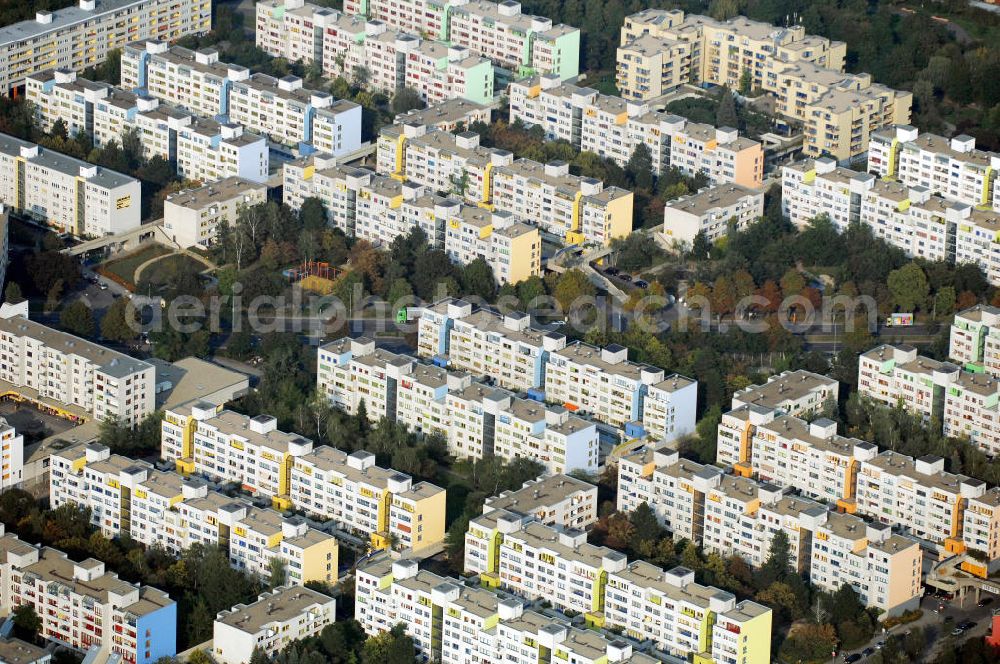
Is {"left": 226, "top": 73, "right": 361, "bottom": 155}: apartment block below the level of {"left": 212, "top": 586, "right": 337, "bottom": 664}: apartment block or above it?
above

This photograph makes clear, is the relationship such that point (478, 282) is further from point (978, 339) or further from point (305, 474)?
point (978, 339)

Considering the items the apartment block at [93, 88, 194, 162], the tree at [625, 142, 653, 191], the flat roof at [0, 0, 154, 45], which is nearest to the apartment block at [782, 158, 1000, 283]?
the tree at [625, 142, 653, 191]

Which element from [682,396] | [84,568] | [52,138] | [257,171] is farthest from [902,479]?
[52,138]

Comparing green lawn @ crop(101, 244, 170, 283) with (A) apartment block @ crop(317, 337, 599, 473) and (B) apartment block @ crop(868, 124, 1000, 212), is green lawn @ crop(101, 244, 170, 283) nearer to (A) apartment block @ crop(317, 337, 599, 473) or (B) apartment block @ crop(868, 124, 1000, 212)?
(A) apartment block @ crop(317, 337, 599, 473)

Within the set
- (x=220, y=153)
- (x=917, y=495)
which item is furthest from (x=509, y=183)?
(x=917, y=495)

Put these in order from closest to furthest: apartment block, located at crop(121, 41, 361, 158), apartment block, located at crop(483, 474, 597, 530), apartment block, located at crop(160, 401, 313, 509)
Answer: apartment block, located at crop(483, 474, 597, 530), apartment block, located at crop(160, 401, 313, 509), apartment block, located at crop(121, 41, 361, 158)

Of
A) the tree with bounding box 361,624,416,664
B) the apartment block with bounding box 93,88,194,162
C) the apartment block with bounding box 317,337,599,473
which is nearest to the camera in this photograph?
the tree with bounding box 361,624,416,664
